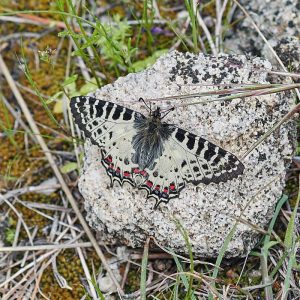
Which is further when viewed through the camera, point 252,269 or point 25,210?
point 25,210

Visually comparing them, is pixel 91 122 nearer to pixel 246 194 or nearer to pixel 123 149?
pixel 123 149

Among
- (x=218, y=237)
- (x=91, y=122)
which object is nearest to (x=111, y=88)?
(x=91, y=122)

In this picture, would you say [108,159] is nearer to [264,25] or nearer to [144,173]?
[144,173]

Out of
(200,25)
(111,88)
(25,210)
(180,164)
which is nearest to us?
(180,164)

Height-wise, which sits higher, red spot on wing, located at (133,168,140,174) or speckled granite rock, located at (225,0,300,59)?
speckled granite rock, located at (225,0,300,59)

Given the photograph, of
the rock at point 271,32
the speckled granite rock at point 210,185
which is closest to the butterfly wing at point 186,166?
the speckled granite rock at point 210,185

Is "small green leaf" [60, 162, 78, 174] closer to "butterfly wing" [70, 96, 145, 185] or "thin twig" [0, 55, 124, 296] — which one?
"thin twig" [0, 55, 124, 296]

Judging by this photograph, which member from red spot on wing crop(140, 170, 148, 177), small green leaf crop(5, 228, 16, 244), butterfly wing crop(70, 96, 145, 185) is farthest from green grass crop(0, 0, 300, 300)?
small green leaf crop(5, 228, 16, 244)
